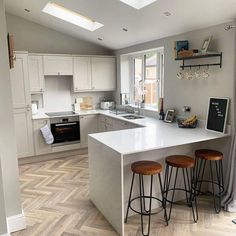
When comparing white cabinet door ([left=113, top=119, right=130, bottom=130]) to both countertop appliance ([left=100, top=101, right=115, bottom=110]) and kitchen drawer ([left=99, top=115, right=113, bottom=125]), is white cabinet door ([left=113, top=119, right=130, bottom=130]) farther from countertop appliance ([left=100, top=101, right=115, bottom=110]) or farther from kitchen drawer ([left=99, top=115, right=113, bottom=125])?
countertop appliance ([left=100, top=101, right=115, bottom=110])

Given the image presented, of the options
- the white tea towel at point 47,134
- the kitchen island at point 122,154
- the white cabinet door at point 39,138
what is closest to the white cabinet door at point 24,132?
the white cabinet door at point 39,138

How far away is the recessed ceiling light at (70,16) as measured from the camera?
4258mm

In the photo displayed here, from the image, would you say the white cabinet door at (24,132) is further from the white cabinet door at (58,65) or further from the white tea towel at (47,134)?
the white cabinet door at (58,65)

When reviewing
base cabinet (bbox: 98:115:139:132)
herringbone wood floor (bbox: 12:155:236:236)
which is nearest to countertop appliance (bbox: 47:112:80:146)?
base cabinet (bbox: 98:115:139:132)

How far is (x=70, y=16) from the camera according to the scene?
4461 mm

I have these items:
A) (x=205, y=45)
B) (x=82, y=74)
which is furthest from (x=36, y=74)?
(x=205, y=45)

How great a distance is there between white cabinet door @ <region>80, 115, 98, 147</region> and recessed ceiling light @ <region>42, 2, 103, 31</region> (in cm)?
178

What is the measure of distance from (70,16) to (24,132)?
2.30 metres

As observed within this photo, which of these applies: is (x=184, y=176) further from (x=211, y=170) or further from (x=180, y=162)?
(x=180, y=162)

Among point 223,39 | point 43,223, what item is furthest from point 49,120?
point 223,39

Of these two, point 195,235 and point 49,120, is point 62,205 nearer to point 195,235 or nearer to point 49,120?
point 195,235

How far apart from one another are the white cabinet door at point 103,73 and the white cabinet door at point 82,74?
0.39ft

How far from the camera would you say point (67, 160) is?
191 inches

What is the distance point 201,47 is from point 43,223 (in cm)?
294
